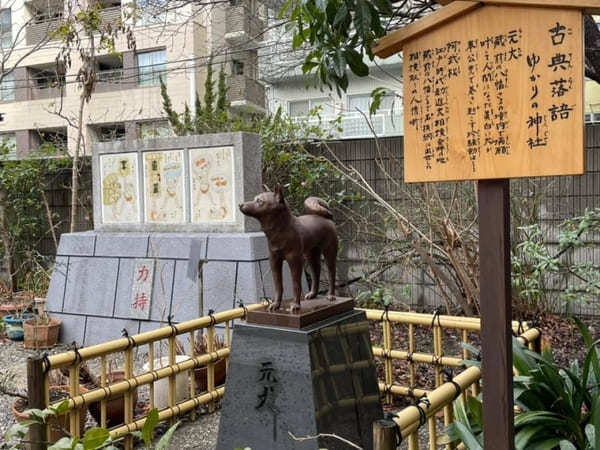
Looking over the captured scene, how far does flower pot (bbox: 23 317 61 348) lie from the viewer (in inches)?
271

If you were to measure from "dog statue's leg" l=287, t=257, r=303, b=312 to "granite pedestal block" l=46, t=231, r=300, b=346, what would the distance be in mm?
2850

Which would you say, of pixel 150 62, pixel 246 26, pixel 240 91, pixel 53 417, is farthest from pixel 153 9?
pixel 150 62

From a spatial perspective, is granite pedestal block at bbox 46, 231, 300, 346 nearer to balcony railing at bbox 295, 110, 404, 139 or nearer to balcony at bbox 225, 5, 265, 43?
balcony at bbox 225, 5, 265, 43

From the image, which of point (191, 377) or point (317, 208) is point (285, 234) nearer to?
point (317, 208)

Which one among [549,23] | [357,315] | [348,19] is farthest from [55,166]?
[549,23]

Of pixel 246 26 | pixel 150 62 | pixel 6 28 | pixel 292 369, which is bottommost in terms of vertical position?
pixel 292 369

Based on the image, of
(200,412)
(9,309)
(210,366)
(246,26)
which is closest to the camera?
(210,366)

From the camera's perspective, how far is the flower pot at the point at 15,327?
7.37m

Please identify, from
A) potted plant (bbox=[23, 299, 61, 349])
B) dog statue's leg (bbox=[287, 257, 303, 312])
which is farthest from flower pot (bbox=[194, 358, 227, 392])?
potted plant (bbox=[23, 299, 61, 349])

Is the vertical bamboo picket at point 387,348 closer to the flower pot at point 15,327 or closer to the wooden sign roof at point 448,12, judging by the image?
the wooden sign roof at point 448,12

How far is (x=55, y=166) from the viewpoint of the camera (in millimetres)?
9805

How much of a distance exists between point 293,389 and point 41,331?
16.2 ft

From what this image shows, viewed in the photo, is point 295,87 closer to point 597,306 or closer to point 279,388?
point 597,306

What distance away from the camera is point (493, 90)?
2.31 m
